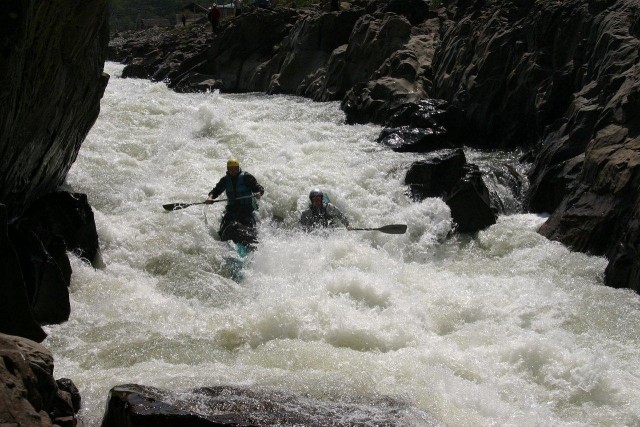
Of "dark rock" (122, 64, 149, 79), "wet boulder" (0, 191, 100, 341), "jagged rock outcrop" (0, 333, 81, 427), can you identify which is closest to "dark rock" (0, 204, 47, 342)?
"wet boulder" (0, 191, 100, 341)

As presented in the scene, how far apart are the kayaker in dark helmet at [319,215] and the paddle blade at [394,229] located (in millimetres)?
652

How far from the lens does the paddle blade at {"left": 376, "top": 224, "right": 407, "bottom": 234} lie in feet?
35.7

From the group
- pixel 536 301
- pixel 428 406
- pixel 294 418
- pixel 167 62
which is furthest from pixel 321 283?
pixel 167 62

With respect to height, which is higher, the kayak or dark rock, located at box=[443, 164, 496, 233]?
dark rock, located at box=[443, 164, 496, 233]

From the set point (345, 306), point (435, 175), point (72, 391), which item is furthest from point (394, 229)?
point (72, 391)

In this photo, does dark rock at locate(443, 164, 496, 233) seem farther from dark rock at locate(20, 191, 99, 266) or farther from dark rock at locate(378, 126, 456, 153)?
dark rock at locate(20, 191, 99, 266)

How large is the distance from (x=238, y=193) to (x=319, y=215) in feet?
4.52

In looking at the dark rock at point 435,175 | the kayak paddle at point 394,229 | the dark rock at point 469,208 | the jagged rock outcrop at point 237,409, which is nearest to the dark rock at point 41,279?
the jagged rock outcrop at point 237,409

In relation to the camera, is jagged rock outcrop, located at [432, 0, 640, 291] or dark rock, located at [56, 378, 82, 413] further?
jagged rock outcrop, located at [432, 0, 640, 291]

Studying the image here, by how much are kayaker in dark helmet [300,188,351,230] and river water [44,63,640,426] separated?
0.25m

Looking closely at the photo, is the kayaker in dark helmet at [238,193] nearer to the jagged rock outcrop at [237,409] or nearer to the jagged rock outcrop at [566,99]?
the jagged rock outcrop at [566,99]

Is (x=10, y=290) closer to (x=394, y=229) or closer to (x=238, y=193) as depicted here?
(x=238, y=193)

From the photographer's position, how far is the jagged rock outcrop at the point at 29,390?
14.2ft

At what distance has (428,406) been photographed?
610 centimetres
